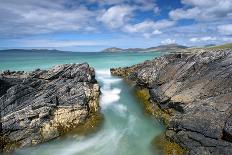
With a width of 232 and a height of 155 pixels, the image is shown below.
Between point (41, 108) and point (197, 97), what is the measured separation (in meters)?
22.8

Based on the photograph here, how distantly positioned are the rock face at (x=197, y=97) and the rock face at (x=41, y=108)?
1313 centimetres

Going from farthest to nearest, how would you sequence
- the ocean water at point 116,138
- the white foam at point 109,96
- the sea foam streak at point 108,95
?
1. the white foam at point 109,96
2. the sea foam streak at point 108,95
3. the ocean water at point 116,138

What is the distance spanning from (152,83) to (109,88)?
14.4 metres

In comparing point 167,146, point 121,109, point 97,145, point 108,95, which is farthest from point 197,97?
point 108,95

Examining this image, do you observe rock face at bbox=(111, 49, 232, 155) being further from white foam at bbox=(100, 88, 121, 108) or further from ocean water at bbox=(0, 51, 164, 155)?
white foam at bbox=(100, 88, 121, 108)

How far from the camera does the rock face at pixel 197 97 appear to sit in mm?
32156

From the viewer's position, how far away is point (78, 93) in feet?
159

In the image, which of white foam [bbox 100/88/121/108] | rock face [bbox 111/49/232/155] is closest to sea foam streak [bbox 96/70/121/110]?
white foam [bbox 100/88/121/108]

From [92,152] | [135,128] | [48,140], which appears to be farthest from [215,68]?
[48,140]

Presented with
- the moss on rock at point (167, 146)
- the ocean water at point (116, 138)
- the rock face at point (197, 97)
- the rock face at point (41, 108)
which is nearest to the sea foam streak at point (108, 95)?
the ocean water at point (116, 138)

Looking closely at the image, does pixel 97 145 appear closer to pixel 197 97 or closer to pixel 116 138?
pixel 116 138

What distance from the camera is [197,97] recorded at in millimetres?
42906

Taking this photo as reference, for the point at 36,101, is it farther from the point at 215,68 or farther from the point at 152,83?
the point at 215,68

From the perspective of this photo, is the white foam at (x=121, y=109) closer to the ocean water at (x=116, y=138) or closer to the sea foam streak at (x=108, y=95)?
the ocean water at (x=116, y=138)
